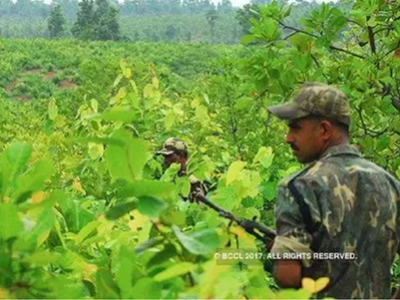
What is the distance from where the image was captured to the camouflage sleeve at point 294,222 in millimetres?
2229

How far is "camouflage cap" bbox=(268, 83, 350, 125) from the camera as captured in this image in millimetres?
2510

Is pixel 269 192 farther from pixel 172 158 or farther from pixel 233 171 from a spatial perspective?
pixel 233 171

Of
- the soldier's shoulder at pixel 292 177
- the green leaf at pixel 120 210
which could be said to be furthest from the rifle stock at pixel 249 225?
the green leaf at pixel 120 210

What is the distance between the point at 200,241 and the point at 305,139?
1.60 meters

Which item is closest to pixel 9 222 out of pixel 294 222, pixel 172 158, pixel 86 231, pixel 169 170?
pixel 86 231

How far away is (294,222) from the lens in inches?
89.8

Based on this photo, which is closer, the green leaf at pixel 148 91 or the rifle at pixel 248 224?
the rifle at pixel 248 224

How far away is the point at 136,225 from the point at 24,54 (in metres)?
53.5

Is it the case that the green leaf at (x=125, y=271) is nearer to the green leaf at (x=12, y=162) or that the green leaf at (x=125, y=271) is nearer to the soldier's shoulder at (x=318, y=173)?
the green leaf at (x=12, y=162)

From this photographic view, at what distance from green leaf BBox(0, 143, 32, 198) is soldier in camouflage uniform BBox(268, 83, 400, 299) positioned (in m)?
1.09

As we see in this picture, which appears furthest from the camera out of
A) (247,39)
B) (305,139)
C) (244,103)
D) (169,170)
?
(244,103)

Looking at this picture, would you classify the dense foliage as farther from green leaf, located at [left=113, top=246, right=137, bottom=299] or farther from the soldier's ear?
the soldier's ear

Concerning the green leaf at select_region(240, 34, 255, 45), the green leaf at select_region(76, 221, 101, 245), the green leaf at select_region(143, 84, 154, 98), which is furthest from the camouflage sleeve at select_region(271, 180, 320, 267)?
the green leaf at select_region(240, 34, 255, 45)

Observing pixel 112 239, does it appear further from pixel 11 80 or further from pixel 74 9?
pixel 74 9
